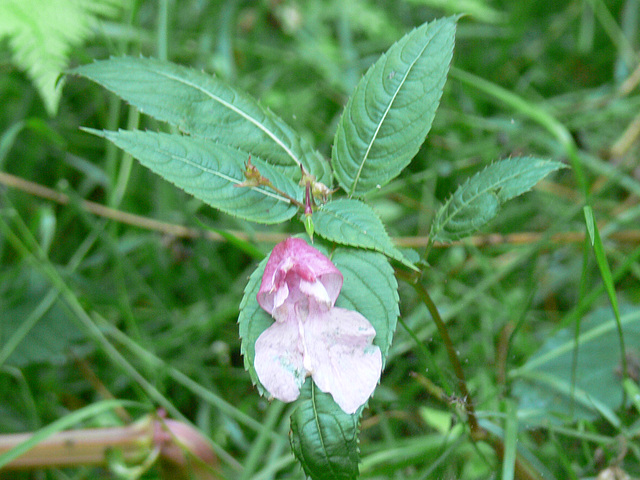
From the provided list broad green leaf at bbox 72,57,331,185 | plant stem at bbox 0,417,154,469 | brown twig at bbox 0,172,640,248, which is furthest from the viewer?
brown twig at bbox 0,172,640,248

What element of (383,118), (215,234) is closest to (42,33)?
(215,234)

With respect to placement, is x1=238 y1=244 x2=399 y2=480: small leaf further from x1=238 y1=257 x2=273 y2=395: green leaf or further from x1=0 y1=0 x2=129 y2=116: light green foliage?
x1=0 y1=0 x2=129 y2=116: light green foliage

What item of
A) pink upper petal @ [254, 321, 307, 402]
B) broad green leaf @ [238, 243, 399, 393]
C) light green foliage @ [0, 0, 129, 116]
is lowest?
pink upper petal @ [254, 321, 307, 402]

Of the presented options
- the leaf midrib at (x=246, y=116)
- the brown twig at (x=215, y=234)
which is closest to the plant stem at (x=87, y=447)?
the brown twig at (x=215, y=234)

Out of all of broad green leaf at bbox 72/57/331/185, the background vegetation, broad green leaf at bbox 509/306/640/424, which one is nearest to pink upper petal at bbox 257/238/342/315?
broad green leaf at bbox 72/57/331/185

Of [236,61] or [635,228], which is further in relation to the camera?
[236,61]

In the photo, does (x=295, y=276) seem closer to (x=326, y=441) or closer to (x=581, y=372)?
(x=326, y=441)

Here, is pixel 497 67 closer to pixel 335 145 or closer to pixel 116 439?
pixel 335 145

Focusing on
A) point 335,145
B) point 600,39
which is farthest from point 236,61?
point 335,145
